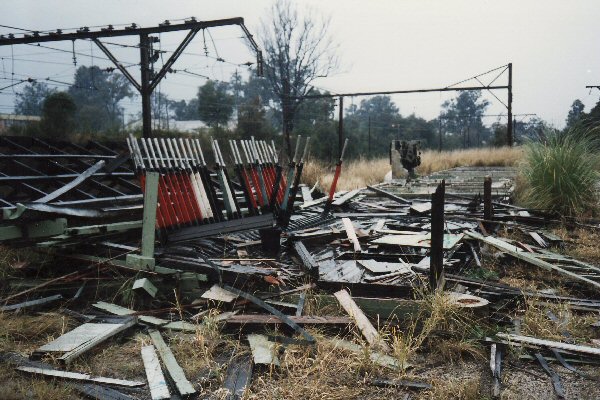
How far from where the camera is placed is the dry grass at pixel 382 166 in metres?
15.2

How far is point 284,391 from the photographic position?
10.5 feet

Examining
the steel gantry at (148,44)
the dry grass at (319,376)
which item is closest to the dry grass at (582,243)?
the dry grass at (319,376)

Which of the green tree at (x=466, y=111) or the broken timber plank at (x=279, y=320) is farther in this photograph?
the green tree at (x=466, y=111)

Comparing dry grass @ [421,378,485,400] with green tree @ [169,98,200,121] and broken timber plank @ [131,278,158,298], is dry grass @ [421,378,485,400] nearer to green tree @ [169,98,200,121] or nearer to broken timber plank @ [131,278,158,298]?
broken timber plank @ [131,278,158,298]

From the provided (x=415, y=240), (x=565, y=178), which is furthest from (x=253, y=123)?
(x=415, y=240)

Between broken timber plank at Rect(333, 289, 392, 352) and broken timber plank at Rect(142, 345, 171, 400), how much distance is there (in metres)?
1.67

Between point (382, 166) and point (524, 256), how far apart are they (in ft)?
49.2

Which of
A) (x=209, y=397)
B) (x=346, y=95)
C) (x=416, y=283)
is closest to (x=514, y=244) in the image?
(x=416, y=283)

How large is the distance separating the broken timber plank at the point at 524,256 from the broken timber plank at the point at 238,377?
386 centimetres

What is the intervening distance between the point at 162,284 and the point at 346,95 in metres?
19.8

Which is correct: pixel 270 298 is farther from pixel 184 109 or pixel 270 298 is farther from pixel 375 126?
pixel 184 109

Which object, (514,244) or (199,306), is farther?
(514,244)

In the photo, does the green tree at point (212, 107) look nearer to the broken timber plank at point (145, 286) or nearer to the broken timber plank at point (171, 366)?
the broken timber plank at point (145, 286)

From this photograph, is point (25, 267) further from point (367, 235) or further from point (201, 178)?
point (367, 235)
